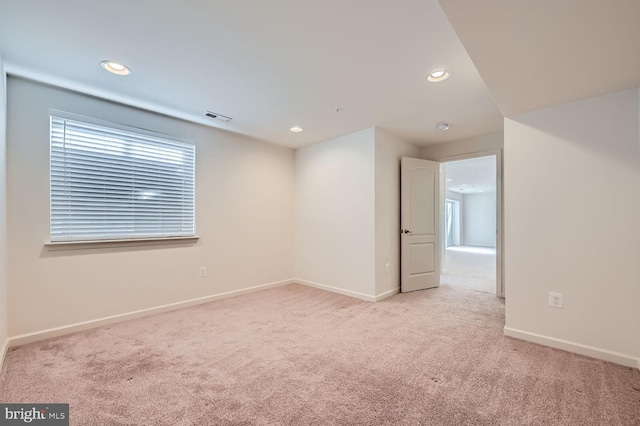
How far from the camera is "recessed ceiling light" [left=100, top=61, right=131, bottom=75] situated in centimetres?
224

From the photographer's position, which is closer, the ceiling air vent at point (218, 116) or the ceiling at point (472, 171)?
the ceiling air vent at point (218, 116)

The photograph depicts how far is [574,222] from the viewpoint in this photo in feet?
7.64

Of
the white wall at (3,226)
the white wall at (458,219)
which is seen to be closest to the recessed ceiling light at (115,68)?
the white wall at (3,226)

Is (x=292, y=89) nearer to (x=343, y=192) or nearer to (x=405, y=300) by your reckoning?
(x=343, y=192)

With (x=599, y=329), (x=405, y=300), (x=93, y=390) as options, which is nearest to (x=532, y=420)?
(x=599, y=329)

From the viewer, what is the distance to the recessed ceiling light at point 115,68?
7.35 feet

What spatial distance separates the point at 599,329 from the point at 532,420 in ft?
4.15

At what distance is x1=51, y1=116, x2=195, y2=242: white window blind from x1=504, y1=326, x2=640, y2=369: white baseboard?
147 inches

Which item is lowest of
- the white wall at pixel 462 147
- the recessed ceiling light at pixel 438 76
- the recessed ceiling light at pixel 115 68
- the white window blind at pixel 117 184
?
the white window blind at pixel 117 184

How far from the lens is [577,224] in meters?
2.32

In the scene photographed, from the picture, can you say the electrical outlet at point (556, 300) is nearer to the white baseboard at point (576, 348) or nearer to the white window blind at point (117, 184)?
the white baseboard at point (576, 348)

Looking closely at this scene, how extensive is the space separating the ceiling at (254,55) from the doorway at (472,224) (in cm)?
239

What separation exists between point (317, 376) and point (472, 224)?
13465 mm

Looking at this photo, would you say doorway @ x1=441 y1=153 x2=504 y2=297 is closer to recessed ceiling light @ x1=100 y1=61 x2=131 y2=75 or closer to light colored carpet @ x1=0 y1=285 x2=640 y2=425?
light colored carpet @ x1=0 y1=285 x2=640 y2=425
